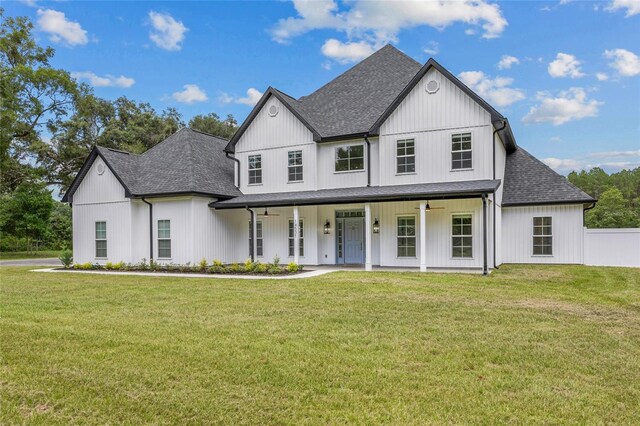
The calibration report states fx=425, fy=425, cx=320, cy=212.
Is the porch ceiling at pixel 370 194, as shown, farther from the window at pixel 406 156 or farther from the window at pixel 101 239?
the window at pixel 101 239

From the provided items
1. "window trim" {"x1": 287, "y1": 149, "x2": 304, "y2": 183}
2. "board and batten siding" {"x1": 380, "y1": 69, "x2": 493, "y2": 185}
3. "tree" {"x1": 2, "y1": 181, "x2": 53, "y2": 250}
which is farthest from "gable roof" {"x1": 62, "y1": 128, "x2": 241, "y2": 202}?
"tree" {"x1": 2, "y1": 181, "x2": 53, "y2": 250}

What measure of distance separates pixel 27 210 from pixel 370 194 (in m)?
24.5

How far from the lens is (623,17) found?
1493 centimetres

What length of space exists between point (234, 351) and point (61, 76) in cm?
2657

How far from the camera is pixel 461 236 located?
50.4ft

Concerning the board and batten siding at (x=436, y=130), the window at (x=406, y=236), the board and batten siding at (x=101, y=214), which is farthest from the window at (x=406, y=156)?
the board and batten siding at (x=101, y=214)

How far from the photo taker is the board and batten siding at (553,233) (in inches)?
655

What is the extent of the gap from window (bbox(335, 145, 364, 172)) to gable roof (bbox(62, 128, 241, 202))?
197 inches

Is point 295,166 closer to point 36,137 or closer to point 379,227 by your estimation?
point 379,227

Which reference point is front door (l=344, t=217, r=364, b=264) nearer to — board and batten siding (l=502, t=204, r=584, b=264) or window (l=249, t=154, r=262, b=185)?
window (l=249, t=154, r=262, b=185)

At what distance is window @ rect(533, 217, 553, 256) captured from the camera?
1695cm

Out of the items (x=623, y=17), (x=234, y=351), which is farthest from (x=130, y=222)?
(x=623, y=17)

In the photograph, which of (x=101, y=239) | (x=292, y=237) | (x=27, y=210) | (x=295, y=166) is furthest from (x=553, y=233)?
(x=27, y=210)

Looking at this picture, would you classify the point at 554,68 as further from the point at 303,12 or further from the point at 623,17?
the point at 303,12
